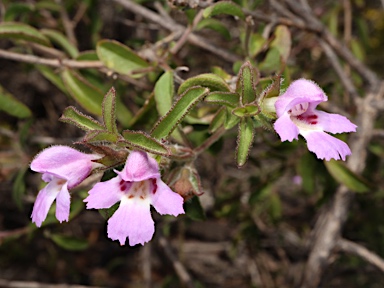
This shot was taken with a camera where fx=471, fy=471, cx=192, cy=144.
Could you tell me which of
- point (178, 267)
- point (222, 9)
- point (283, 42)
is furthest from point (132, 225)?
point (178, 267)

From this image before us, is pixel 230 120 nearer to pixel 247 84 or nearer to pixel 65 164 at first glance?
pixel 247 84

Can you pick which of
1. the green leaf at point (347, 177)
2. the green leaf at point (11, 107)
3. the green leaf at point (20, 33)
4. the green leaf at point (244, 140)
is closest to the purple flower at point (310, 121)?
the green leaf at point (244, 140)

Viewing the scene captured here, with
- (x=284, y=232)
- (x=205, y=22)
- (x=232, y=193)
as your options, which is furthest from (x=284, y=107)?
(x=284, y=232)

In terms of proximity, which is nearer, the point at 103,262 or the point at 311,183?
the point at 311,183

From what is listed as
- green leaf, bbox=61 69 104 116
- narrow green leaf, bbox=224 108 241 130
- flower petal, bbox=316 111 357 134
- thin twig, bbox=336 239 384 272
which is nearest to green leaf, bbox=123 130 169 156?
narrow green leaf, bbox=224 108 241 130

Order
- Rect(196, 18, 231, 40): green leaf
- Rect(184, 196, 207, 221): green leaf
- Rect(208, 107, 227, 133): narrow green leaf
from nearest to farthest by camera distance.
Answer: Rect(208, 107, 227, 133): narrow green leaf, Rect(184, 196, 207, 221): green leaf, Rect(196, 18, 231, 40): green leaf

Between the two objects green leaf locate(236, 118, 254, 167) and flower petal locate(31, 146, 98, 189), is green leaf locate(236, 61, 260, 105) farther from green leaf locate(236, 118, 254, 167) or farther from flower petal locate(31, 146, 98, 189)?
flower petal locate(31, 146, 98, 189)

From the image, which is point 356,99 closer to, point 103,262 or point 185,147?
point 185,147
